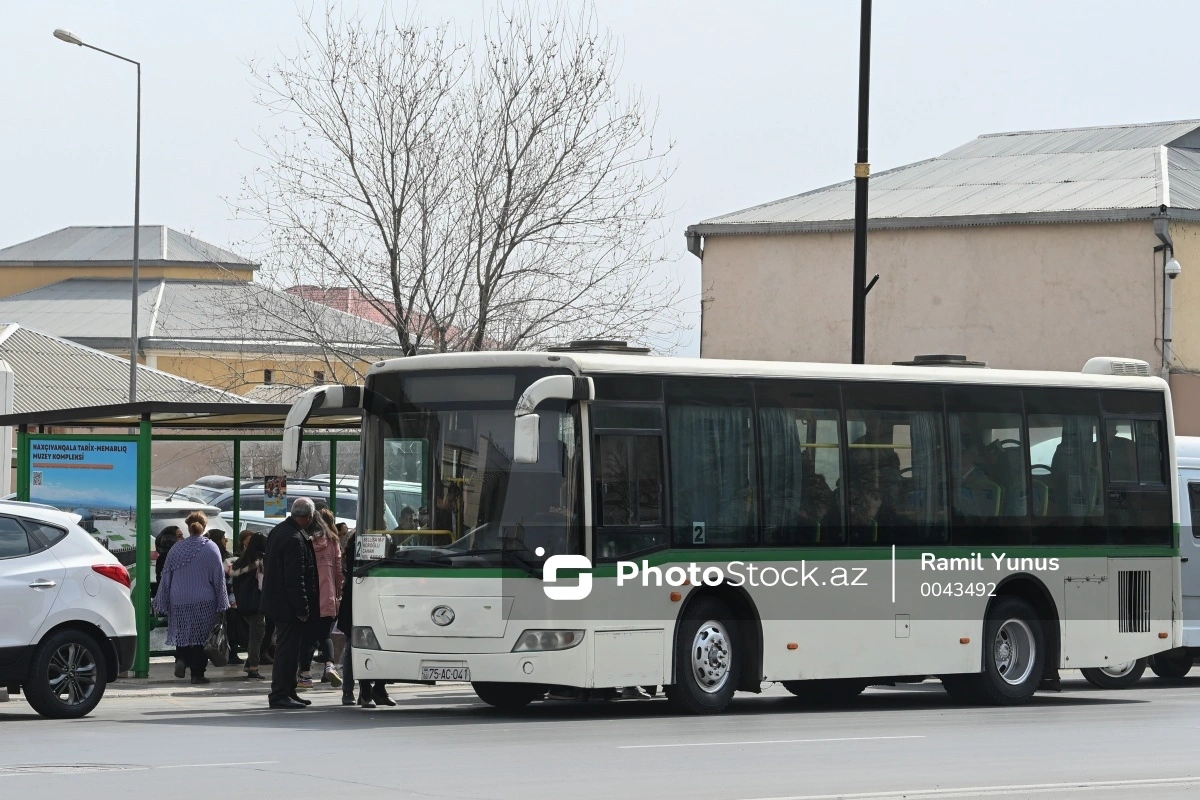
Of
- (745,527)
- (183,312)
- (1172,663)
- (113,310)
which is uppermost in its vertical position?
(113,310)

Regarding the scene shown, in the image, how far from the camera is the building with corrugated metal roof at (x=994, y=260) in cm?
3603

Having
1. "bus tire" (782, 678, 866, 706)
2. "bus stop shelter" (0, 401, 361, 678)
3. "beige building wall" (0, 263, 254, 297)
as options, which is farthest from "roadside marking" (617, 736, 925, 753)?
"beige building wall" (0, 263, 254, 297)

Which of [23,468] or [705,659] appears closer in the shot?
[705,659]

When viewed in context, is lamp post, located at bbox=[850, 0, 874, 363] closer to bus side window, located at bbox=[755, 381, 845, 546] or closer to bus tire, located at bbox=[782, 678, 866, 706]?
bus tire, located at bbox=[782, 678, 866, 706]

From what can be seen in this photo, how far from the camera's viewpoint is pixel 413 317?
31.2 m

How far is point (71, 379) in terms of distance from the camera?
1779 inches

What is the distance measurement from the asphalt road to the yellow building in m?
15.4

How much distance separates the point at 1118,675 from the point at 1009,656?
3568mm

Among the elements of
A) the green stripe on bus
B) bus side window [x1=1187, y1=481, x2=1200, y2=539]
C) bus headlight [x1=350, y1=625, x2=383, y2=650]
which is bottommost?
bus headlight [x1=350, y1=625, x2=383, y2=650]

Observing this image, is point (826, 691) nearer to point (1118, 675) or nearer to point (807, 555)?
point (807, 555)

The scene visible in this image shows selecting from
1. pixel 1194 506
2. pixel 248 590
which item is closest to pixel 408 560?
pixel 248 590

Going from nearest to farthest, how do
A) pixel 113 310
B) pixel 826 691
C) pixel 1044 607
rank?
pixel 1044 607 < pixel 826 691 < pixel 113 310

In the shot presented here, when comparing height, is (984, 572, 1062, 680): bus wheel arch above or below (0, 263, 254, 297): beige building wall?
below

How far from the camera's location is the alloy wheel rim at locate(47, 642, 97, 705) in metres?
15.2
